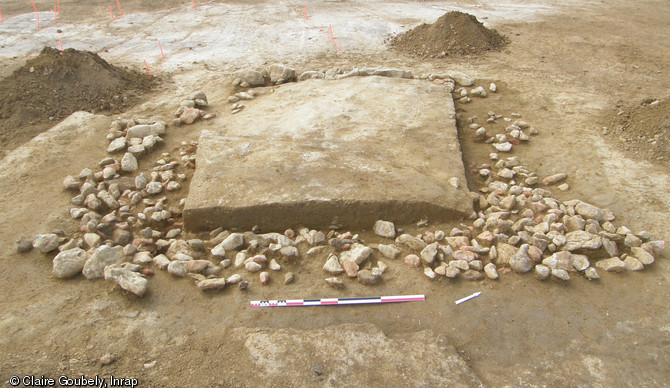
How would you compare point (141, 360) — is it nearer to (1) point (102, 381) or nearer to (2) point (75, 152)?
(1) point (102, 381)

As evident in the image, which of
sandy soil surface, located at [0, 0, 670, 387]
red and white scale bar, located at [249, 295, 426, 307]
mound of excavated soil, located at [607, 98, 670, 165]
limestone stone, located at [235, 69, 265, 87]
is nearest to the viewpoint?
sandy soil surface, located at [0, 0, 670, 387]

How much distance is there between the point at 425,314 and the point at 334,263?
0.70m

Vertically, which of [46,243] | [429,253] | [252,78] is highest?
[252,78]

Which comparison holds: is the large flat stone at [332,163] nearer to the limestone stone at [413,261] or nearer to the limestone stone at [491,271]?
the limestone stone at [413,261]

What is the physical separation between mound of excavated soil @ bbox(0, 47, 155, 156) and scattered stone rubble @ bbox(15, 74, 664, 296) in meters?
1.72

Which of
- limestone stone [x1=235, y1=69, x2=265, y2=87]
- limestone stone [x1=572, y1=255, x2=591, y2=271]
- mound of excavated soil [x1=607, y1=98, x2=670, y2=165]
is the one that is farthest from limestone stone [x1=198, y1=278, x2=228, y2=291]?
mound of excavated soil [x1=607, y1=98, x2=670, y2=165]

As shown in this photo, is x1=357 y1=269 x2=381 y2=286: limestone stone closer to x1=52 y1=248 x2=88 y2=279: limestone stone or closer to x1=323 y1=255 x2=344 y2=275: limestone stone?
x1=323 y1=255 x2=344 y2=275: limestone stone

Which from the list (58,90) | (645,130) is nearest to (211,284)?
(58,90)

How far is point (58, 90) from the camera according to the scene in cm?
548

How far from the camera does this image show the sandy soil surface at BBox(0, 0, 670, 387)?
7.66 feet

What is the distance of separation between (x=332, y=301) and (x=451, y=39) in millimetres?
5542

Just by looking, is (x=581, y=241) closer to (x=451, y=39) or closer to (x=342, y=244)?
(x=342, y=244)

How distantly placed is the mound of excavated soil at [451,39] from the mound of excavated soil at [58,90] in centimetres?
412

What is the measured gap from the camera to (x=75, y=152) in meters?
4.52
